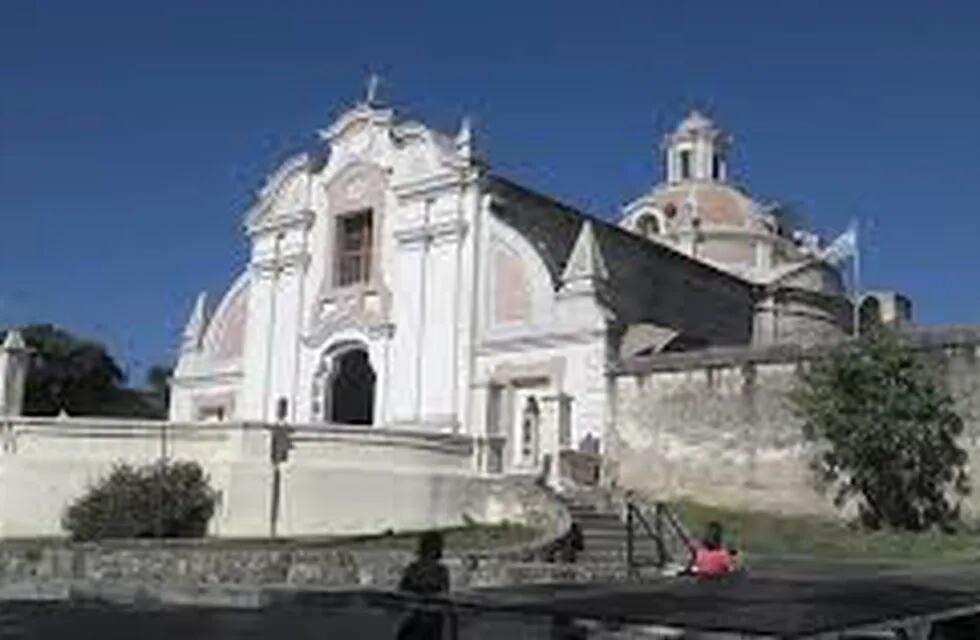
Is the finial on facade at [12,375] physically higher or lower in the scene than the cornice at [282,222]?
lower

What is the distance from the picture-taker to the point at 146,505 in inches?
1252

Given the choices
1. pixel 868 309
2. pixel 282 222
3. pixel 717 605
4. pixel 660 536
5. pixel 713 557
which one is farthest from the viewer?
pixel 868 309

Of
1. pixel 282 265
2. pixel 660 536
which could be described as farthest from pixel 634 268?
pixel 660 536

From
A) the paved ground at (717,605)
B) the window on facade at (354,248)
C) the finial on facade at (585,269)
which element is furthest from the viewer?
the window on facade at (354,248)

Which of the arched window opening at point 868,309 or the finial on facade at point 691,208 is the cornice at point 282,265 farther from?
the arched window opening at point 868,309

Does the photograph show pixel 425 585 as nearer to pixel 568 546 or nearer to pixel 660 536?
pixel 568 546

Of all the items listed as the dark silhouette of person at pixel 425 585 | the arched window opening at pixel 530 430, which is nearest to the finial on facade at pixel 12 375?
the arched window opening at pixel 530 430

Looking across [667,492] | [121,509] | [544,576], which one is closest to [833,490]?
[667,492]

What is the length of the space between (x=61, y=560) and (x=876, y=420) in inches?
656

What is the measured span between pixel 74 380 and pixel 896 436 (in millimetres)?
48599

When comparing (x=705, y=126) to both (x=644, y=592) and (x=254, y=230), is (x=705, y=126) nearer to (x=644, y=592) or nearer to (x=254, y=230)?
(x=254, y=230)

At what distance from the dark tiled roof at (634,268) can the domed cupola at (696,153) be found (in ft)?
50.3

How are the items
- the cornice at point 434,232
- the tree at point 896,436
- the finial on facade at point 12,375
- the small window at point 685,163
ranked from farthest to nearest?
the small window at point 685,163
the cornice at point 434,232
the finial on facade at point 12,375
the tree at point 896,436

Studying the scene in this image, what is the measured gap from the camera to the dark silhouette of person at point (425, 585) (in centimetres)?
992
